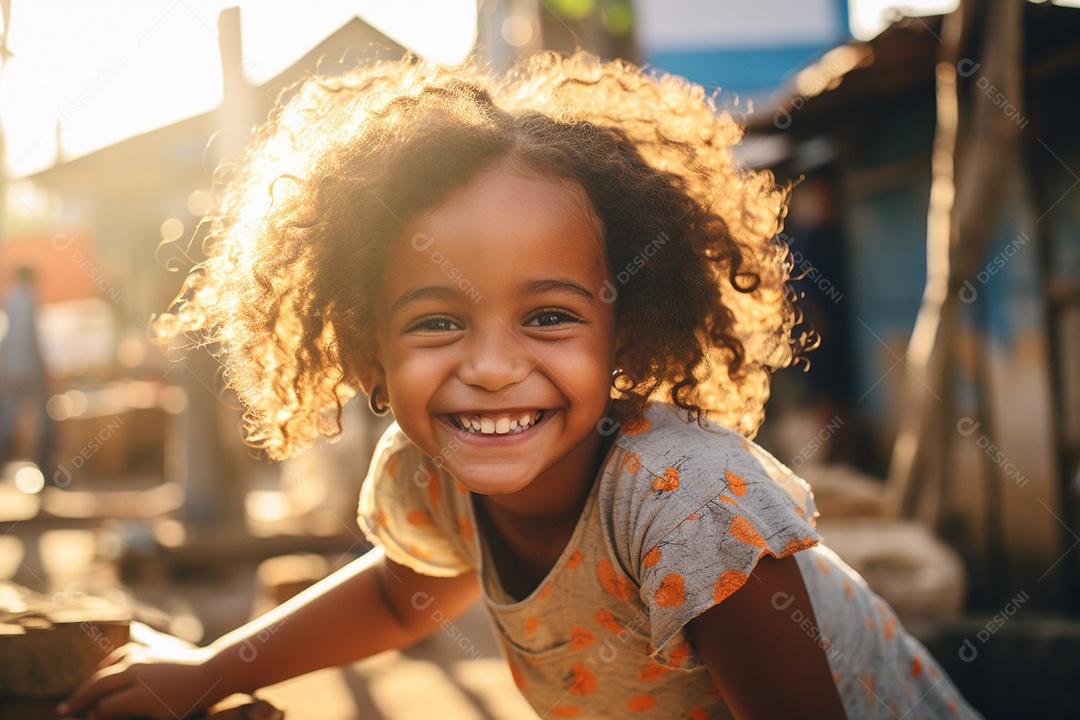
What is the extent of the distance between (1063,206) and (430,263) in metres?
3.32

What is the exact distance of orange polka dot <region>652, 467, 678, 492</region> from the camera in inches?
52.4

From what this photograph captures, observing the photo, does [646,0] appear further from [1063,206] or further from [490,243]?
[490,243]

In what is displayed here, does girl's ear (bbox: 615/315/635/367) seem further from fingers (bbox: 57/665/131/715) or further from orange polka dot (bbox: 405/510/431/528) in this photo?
fingers (bbox: 57/665/131/715)

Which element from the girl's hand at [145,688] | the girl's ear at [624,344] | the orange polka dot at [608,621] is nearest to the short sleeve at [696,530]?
the orange polka dot at [608,621]

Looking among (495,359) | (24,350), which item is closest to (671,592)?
(495,359)

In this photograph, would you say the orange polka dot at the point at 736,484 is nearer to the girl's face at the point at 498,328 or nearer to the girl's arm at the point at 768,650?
the girl's arm at the point at 768,650

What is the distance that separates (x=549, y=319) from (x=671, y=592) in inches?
17.8

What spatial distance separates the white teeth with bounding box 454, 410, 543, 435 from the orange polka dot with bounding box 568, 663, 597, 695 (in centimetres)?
48

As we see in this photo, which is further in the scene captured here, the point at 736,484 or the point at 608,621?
the point at 608,621

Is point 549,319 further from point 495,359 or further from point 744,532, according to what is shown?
point 744,532

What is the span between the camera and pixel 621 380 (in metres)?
1.63

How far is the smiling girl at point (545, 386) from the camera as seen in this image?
51.8 inches

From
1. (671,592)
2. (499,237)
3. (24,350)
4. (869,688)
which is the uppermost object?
(24,350)

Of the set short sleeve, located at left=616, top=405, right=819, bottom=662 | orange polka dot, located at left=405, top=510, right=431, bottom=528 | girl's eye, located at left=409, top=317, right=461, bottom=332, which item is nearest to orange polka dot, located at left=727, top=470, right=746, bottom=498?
short sleeve, located at left=616, top=405, right=819, bottom=662
